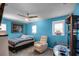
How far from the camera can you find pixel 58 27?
1683mm

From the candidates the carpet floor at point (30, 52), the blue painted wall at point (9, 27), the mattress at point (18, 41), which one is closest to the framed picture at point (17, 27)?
the blue painted wall at point (9, 27)

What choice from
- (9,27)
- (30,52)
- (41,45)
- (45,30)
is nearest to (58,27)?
(45,30)

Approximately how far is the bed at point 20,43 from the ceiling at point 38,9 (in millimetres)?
403

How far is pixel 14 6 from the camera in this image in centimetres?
161

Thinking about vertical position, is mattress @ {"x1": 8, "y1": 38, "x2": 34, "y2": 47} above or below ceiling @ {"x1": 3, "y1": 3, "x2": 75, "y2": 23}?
below

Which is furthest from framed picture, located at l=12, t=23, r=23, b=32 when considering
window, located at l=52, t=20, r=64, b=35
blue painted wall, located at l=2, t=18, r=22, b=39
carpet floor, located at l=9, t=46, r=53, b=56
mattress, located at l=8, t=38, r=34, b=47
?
window, located at l=52, t=20, r=64, b=35

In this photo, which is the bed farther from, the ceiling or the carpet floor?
the ceiling

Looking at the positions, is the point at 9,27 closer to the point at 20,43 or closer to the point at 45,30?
the point at 20,43

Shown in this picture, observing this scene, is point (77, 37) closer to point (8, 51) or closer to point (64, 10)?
point (64, 10)

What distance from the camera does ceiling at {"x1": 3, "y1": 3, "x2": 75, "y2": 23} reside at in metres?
1.61

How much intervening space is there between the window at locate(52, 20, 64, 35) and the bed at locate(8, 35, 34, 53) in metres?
0.44

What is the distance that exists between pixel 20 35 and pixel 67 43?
0.85 m

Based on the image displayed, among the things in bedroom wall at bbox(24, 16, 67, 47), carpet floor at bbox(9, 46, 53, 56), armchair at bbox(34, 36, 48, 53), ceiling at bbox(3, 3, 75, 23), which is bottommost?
carpet floor at bbox(9, 46, 53, 56)

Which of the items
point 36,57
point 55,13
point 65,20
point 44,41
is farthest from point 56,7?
point 36,57
